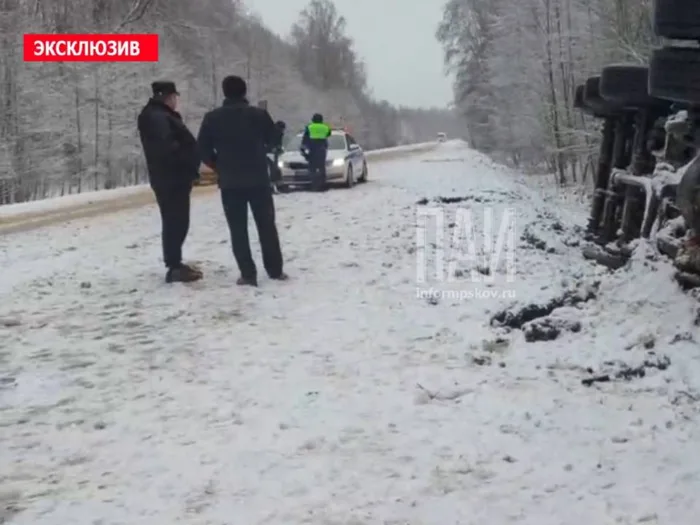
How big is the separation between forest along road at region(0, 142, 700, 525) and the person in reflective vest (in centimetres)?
984

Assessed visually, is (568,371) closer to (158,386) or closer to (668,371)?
(668,371)

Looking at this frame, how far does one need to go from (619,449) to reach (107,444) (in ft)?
7.74

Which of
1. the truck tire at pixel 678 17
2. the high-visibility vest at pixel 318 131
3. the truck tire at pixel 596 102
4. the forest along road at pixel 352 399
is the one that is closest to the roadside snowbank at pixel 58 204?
the high-visibility vest at pixel 318 131

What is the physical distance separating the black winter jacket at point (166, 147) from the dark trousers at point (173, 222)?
0.21 feet

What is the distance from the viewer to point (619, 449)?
3.97m

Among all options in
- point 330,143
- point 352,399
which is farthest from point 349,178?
point 352,399

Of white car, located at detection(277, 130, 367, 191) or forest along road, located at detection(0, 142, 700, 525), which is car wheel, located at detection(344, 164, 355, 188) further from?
forest along road, located at detection(0, 142, 700, 525)

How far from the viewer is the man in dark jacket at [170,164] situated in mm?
7922

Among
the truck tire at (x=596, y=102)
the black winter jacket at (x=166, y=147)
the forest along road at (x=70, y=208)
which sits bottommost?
the forest along road at (x=70, y=208)

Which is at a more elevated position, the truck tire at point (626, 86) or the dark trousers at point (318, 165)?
the truck tire at point (626, 86)

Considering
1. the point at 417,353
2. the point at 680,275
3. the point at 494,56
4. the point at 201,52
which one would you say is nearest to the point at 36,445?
the point at 417,353

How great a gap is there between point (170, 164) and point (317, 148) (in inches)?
401

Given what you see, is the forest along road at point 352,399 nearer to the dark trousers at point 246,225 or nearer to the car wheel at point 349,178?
the dark trousers at point 246,225

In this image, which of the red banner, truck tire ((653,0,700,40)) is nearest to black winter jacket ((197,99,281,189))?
truck tire ((653,0,700,40))
